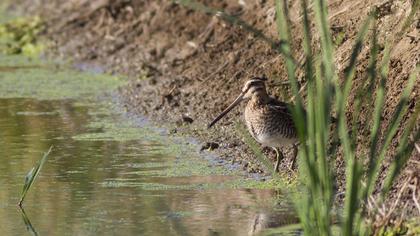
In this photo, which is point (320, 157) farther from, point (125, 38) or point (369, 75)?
point (125, 38)

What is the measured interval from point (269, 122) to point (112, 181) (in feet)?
3.75

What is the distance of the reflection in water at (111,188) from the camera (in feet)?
23.7

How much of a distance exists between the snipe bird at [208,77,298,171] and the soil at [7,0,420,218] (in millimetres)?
168

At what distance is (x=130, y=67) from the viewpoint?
1415 cm

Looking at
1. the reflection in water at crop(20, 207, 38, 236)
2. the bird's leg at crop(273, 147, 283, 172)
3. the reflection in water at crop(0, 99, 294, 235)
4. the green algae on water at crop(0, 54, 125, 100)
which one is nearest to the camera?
the reflection in water at crop(20, 207, 38, 236)

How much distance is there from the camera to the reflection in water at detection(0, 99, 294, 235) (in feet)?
23.7

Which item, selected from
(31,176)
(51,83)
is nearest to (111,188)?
(31,176)

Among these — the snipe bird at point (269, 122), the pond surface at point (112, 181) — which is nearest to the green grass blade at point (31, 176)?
the pond surface at point (112, 181)

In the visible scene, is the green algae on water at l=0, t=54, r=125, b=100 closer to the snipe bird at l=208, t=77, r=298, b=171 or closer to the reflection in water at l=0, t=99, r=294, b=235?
the reflection in water at l=0, t=99, r=294, b=235

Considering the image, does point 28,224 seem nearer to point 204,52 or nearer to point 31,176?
point 31,176

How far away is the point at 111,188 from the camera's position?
8391 mm

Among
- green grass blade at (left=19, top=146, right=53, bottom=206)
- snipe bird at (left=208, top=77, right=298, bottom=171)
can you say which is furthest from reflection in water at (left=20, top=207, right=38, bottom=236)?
snipe bird at (left=208, top=77, right=298, bottom=171)

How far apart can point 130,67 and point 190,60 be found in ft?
4.66

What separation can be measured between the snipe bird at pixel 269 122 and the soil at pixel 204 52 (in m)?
0.17
